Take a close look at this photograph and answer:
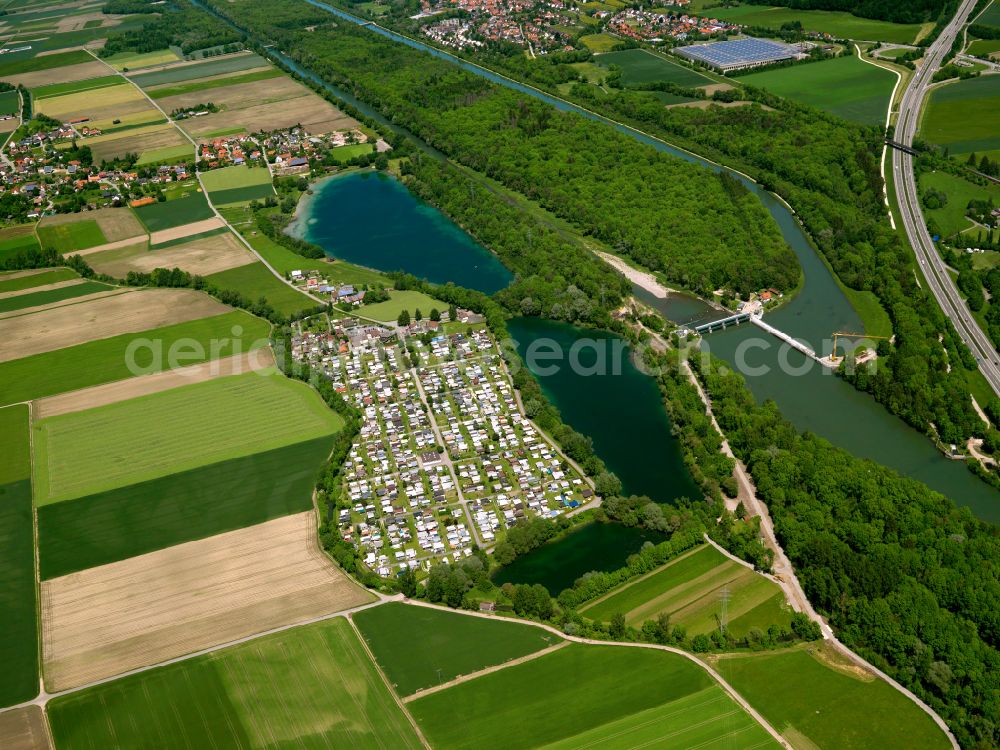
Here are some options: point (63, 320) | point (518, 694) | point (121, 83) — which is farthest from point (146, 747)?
point (121, 83)

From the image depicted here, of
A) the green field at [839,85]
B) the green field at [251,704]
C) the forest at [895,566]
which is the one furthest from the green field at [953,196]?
the green field at [251,704]

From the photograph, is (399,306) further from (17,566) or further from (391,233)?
(17,566)

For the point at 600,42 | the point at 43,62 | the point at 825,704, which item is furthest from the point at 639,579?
the point at 43,62

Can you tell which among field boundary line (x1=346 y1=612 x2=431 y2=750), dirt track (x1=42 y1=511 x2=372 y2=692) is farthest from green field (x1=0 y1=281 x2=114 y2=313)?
field boundary line (x1=346 y1=612 x2=431 y2=750)

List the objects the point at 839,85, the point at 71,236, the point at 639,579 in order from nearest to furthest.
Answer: the point at 639,579 < the point at 71,236 < the point at 839,85

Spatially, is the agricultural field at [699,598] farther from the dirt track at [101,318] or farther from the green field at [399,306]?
the dirt track at [101,318]

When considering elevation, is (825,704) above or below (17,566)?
above

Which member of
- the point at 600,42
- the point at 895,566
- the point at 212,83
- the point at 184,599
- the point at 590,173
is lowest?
the point at 184,599

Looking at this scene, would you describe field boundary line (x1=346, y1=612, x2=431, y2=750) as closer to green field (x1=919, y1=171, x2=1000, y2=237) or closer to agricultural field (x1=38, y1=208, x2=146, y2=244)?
agricultural field (x1=38, y1=208, x2=146, y2=244)
